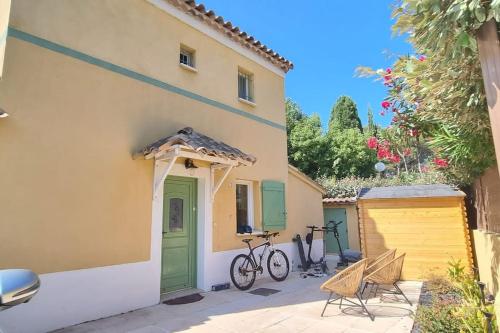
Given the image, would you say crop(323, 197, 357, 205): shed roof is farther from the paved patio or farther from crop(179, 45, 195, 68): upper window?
crop(179, 45, 195, 68): upper window

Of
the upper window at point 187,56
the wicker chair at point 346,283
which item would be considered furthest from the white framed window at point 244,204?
the wicker chair at point 346,283

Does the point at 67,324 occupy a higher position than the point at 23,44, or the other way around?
the point at 23,44

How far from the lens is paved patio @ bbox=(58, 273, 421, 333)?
184 inches

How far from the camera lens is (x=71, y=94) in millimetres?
5301

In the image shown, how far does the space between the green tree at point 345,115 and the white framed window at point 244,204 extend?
1945cm

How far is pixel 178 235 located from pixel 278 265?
294cm

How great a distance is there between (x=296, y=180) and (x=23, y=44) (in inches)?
316

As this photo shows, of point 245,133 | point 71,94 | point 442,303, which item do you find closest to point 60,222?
point 71,94

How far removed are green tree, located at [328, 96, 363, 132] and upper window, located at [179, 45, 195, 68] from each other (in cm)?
2048

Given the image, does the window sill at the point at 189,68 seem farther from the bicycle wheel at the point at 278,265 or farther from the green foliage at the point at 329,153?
the green foliage at the point at 329,153

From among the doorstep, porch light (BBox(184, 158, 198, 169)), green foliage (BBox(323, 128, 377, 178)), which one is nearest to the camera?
the doorstep

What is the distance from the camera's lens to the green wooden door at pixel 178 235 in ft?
21.9

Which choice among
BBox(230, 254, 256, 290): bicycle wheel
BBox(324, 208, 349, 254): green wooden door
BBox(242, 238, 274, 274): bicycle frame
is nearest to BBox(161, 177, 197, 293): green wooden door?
BBox(230, 254, 256, 290): bicycle wheel

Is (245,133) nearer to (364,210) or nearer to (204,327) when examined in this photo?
(364,210)
